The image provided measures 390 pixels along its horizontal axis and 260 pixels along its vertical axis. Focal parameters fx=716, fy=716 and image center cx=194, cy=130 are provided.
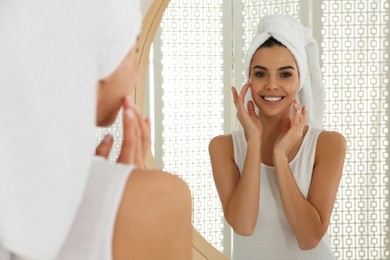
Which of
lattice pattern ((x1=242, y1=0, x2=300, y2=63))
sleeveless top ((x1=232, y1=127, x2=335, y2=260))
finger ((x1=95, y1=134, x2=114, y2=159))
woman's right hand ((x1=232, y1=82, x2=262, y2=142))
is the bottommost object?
sleeveless top ((x1=232, y1=127, x2=335, y2=260))

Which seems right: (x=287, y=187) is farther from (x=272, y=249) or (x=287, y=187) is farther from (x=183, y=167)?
(x=183, y=167)

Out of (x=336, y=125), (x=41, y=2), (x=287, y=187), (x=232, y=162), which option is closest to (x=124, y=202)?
(x=41, y=2)

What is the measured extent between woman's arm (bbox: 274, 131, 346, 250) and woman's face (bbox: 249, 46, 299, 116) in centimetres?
11

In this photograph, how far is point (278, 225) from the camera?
144 centimetres

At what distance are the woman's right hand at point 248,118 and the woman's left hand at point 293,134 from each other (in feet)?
0.15

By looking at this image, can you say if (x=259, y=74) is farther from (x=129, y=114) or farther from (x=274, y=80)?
(x=129, y=114)

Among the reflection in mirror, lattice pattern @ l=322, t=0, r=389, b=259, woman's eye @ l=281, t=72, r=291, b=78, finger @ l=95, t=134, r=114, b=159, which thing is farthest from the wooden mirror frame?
finger @ l=95, t=134, r=114, b=159

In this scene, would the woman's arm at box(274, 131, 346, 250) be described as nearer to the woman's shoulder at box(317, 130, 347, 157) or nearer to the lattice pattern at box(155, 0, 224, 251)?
the woman's shoulder at box(317, 130, 347, 157)

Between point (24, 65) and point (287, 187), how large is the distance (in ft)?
3.00

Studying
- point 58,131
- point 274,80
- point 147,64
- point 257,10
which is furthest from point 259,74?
point 58,131

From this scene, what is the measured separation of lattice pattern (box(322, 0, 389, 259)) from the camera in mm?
2170

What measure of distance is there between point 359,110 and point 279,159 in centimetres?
89

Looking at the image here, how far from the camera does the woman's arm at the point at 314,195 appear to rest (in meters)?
1.35

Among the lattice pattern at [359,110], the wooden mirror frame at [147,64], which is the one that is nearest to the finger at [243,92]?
the wooden mirror frame at [147,64]
